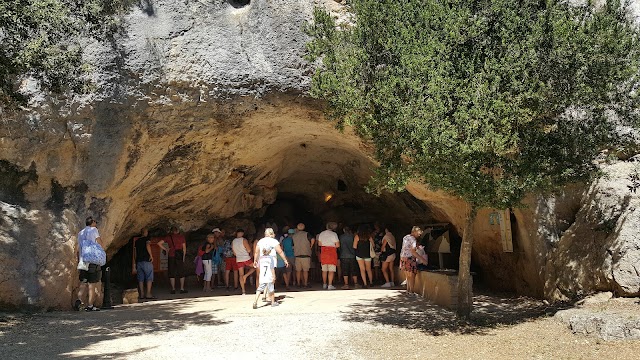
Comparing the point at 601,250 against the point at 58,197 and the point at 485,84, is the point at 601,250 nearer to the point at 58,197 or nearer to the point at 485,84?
the point at 485,84

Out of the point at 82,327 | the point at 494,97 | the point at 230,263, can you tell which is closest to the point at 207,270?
the point at 230,263

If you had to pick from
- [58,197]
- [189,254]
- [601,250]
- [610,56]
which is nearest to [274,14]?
[58,197]

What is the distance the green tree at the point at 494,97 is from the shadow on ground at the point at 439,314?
1.42 feet

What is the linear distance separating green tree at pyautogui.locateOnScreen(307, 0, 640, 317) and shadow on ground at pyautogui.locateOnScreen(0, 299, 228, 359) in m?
3.88

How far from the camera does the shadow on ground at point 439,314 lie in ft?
27.7

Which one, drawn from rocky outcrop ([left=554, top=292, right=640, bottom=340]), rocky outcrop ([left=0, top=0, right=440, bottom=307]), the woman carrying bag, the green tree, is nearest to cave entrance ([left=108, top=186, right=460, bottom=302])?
rocky outcrop ([left=0, top=0, right=440, bottom=307])

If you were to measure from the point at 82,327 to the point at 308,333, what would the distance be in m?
3.35

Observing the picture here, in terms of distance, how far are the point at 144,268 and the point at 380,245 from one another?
5701mm

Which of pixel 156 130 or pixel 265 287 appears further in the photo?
pixel 156 130

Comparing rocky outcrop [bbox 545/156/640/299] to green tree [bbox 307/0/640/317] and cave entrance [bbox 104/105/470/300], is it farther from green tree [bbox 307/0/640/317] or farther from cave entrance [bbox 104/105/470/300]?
cave entrance [bbox 104/105/470/300]

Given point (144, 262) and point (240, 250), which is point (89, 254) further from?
point (240, 250)

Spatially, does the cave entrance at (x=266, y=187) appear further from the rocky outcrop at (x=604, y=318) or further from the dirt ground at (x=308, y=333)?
the rocky outcrop at (x=604, y=318)

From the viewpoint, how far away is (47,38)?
8789 mm

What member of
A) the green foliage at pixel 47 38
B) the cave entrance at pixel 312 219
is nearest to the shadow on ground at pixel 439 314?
the cave entrance at pixel 312 219
